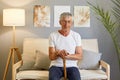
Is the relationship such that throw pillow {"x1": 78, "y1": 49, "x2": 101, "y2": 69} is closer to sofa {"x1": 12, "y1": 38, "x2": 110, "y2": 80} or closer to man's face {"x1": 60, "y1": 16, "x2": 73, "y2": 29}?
sofa {"x1": 12, "y1": 38, "x2": 110, "y2": 80}

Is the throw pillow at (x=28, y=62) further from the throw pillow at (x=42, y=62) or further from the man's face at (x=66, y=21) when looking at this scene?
the man's face at (x=66, y=21)

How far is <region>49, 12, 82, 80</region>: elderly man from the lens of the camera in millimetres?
3439

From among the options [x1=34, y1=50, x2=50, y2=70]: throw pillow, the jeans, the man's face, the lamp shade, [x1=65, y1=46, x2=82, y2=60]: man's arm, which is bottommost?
the jeans

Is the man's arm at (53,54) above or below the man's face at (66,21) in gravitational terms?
below

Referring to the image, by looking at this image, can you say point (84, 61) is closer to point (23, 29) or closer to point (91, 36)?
point (91, 36)

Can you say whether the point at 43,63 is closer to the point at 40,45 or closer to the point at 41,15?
the point at 40,45

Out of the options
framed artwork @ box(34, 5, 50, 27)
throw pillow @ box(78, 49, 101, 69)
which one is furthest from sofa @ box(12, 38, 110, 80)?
framed artwork @ box(34, 5, 50, 27)

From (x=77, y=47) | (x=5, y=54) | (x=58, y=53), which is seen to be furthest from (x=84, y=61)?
(x=5, y=54)

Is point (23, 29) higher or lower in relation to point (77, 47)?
higher

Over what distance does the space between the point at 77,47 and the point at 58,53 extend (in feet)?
1.18

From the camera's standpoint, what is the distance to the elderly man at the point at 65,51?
344 centimetres

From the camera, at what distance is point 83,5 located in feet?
15.1

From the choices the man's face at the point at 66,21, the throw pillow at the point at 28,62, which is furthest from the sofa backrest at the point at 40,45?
the man's face at the point at 66,21

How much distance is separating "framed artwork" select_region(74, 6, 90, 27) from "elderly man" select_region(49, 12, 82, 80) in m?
0.95
